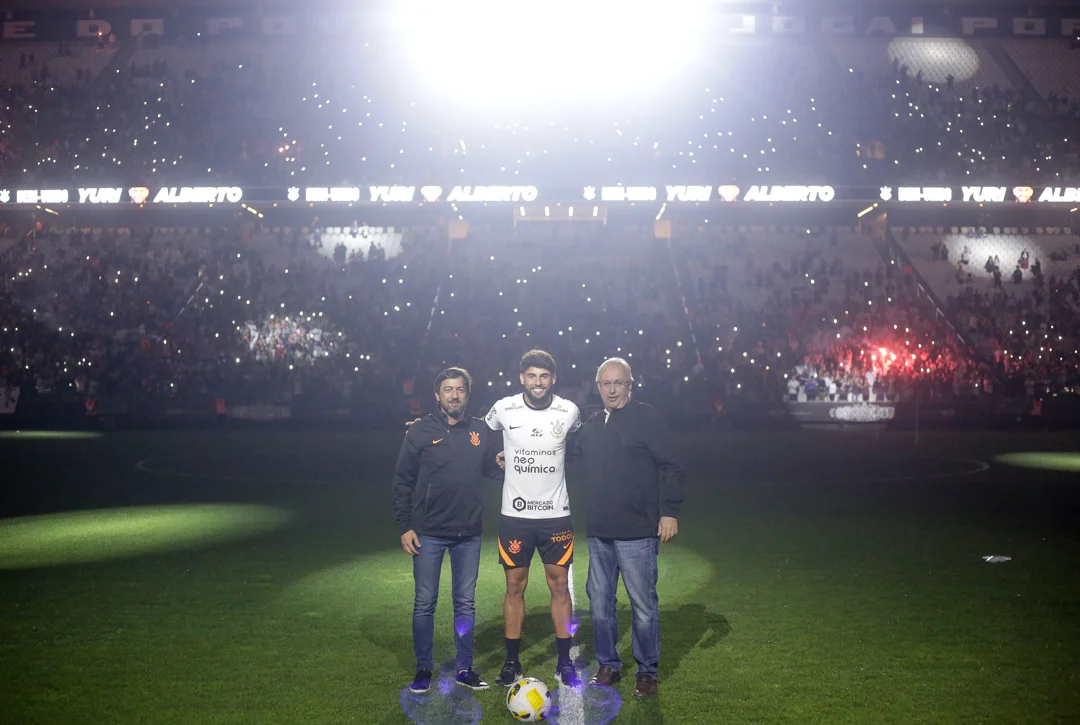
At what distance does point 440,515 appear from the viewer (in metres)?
6.13

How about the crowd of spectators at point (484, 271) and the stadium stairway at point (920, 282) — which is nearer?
the crowd of spectators at point (484, 271)

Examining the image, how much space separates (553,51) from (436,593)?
3940cm

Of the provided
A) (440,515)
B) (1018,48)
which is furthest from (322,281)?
(1018,48)

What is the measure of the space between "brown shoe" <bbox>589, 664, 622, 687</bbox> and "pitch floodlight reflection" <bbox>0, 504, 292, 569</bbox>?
6485 mm

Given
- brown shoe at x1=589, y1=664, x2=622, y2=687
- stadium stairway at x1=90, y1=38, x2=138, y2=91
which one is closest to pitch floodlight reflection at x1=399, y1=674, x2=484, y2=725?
brown shoe at x1=589, y1=664, x2=622, y2=687

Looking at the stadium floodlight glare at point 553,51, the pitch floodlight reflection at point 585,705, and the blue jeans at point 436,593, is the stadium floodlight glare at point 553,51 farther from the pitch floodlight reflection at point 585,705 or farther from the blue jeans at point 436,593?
the pitch floodlight reflection at point 585,705

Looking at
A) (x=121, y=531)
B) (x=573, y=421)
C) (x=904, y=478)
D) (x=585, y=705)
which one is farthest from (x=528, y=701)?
(x=904, y=478)

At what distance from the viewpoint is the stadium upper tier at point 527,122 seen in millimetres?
38438

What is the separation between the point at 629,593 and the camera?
6.08 meters

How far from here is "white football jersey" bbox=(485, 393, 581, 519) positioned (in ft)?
19.6

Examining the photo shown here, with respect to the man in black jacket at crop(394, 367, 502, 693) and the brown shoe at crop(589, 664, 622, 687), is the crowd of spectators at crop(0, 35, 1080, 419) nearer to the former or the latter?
the man in black jacket at crop(394, 367, 502, 693)

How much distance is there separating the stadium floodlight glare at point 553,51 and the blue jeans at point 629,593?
38.0m

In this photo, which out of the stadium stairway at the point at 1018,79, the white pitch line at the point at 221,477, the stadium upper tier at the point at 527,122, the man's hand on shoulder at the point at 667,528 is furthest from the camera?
the stadium stairway at the point at 1018,79

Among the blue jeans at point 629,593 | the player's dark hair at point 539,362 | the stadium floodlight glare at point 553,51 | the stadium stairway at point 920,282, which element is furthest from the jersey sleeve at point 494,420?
the stadium floodlight glare at point 553,51
